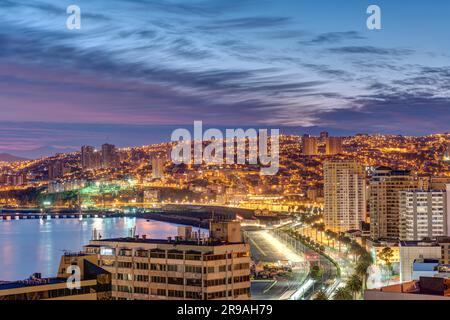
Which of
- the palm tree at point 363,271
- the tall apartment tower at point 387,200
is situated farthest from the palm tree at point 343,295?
the tall apartment tower at point 387,200

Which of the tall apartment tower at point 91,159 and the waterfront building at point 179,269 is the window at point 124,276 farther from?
the tall apartment tower at point 91,159

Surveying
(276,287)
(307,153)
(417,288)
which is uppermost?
(307,153)

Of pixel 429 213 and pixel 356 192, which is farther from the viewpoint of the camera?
pixel 356 192

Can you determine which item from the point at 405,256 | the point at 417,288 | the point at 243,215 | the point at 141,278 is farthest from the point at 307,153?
the point at 417,288

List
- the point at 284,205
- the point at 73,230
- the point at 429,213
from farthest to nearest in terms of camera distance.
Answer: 1. the point at 284,205
2. the point at 73,230
3. the point at 429,213

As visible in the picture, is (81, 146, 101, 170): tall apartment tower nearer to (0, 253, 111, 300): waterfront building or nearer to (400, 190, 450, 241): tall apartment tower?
(400, 190, 450, 241): tall apartment tower
